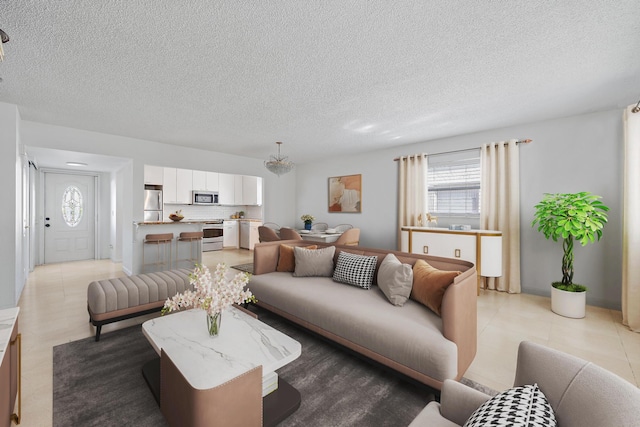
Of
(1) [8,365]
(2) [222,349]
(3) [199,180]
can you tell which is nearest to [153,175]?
(3) [199,180]

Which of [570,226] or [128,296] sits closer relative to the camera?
[128,296]

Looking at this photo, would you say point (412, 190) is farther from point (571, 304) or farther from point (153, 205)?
point (153, 205)

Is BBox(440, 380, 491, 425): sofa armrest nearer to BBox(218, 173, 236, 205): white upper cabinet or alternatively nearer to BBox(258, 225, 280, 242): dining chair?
BBox(258, 225, 280, 242): dining chair

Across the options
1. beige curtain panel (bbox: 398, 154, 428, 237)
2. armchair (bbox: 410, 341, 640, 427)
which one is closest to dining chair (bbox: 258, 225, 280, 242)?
beige curtain panel (bbox: 398, 154, 428, 237)

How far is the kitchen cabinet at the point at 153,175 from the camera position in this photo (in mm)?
6637

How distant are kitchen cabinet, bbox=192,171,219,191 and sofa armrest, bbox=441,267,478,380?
7.02 m

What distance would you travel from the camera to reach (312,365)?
2203 mm

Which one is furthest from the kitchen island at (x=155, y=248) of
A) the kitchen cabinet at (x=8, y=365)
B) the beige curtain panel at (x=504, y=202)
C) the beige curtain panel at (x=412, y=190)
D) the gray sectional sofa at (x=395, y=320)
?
the beige curtain panel at (x=504, y=202)

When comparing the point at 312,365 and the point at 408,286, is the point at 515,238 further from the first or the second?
the point at 312,365

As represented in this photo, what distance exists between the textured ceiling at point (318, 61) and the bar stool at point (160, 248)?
1.98 metres

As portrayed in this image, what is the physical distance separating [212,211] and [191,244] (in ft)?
9.58

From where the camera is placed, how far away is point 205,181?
771cm

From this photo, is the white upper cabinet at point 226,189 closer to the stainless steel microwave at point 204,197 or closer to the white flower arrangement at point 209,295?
the stainless steel microwave at point 204,197

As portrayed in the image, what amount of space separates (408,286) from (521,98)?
268 centimetres
